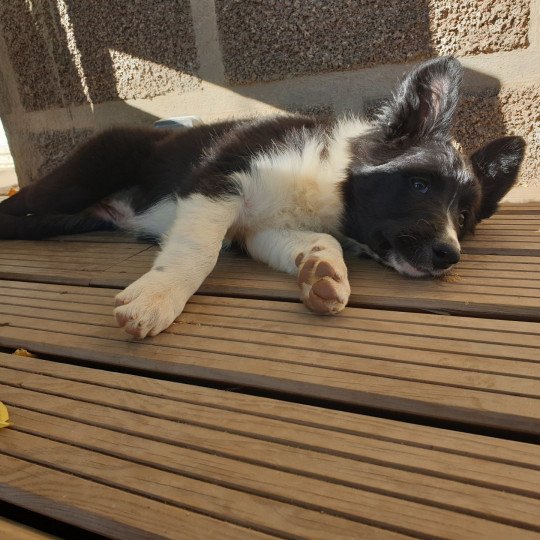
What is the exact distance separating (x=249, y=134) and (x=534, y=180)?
145 centimetres

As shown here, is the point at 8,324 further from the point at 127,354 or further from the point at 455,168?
the point at 455,168

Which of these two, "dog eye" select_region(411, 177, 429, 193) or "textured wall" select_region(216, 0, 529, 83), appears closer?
"dog eye" select_region(411, 177, 429, 193)

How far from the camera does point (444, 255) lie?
157 centimetres

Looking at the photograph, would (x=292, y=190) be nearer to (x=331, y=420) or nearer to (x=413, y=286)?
(x=413, y=286)

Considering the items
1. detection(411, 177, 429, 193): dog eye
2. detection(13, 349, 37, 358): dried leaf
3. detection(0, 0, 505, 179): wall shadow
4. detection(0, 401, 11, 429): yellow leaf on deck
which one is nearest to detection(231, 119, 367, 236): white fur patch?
detection(411, 177, 429, 193): dog eye

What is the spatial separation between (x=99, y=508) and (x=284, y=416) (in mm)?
360

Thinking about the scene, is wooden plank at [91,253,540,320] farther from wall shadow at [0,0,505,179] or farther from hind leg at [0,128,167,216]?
wall shadow at [0,0,505,179]

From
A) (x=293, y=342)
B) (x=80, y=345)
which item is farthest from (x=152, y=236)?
(x=293, y=342)

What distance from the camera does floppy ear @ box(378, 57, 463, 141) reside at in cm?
177

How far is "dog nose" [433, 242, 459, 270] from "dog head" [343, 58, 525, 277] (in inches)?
0.5

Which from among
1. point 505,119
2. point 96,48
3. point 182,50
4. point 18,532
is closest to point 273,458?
point 18,532

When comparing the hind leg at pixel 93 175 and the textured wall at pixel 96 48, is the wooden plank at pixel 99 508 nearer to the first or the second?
the hind leg at pixel 93 175

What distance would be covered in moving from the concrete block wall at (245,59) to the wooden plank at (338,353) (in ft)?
5.14

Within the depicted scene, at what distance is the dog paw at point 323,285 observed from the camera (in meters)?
1.37
